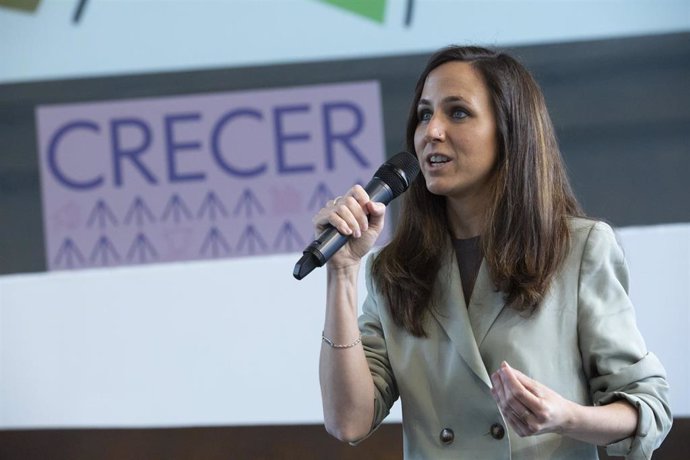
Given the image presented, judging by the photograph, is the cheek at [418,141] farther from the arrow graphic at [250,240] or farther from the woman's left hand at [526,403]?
the arrow graphic at [250,240]

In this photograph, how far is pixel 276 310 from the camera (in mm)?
3633

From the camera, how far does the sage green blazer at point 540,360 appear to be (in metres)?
1.70

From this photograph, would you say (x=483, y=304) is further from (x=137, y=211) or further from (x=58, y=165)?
(x=58, y=165)

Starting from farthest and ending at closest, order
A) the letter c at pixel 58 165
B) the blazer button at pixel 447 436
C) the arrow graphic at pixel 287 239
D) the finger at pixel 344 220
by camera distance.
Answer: the letter c at pixel 58 165 < the arrow graphic at pixel 287 239 < the blazer button at pixel 447 436 < the finger at pixel 344 220

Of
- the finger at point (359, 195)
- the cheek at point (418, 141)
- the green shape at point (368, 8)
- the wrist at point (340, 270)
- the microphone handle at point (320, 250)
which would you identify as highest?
the green shape at point (368, 8)

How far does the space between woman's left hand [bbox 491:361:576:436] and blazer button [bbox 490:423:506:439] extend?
167 millimetres

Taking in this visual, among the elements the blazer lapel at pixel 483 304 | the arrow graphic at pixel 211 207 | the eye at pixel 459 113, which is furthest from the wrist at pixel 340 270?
the arrow graphic at pixel 211 207

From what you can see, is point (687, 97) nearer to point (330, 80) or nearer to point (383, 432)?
point (330, 80)

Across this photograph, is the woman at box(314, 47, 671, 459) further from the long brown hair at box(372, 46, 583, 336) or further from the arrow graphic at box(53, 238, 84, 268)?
the arrow graphic at box(53, 238, 84, 268)

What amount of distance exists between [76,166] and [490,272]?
2330mm

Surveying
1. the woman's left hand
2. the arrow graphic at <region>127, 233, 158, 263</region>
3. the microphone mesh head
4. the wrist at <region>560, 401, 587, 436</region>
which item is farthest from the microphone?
the arrow graphic at <region>127, 233, 158, 263</region>

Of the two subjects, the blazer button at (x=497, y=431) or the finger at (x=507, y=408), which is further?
the blazer button at (x=497, y=431)

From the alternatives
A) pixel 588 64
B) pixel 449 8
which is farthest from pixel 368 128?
pixel 588 64

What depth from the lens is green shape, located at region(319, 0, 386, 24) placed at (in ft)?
12.0
